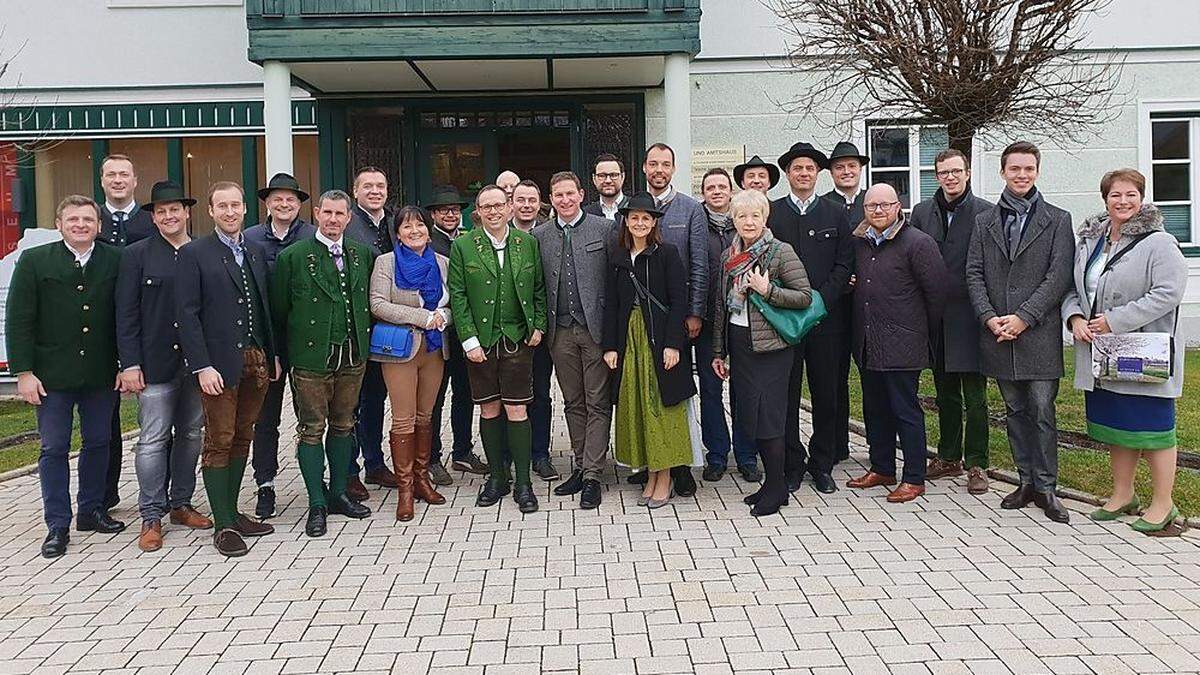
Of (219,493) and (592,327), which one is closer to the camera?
(219,493)

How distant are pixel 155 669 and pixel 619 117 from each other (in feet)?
36.4

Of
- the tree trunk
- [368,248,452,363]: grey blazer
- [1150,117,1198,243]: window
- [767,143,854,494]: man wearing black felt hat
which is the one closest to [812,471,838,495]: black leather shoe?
[767,143,854,494]: man wearing black felt hat

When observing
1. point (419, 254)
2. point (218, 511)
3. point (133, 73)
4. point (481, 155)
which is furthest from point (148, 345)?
point (133, 73)

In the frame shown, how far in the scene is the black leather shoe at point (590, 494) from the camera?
6242 mm

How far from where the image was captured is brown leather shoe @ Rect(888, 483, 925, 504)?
621cm

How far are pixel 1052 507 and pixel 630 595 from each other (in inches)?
110

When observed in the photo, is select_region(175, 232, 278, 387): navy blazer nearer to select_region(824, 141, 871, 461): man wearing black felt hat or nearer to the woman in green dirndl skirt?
the woman in green dirndl skirt

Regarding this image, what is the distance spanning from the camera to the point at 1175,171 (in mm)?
14219

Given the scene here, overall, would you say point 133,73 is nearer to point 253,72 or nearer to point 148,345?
point 253,72

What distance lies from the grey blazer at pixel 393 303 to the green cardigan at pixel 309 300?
0.15 meters

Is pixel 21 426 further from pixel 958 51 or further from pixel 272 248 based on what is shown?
pixel 958 51

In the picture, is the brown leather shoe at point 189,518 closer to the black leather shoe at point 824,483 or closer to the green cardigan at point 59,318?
the green cardigan at point 59,318

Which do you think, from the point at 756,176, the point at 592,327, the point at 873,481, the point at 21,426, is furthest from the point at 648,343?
the point at 21,426

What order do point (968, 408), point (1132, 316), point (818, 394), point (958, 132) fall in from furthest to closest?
point (958, 132), point (968, 408), point (818, 394), point (1132, 316)
